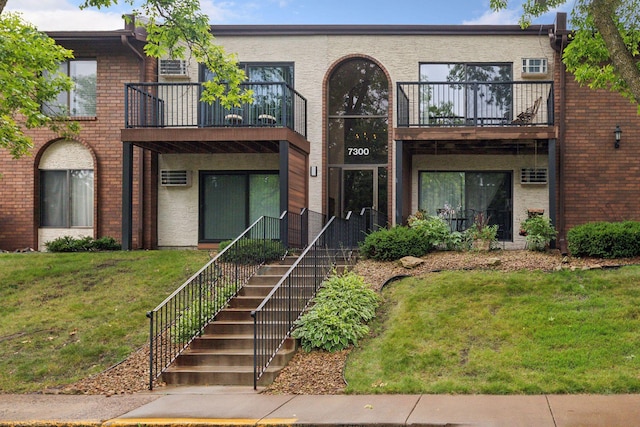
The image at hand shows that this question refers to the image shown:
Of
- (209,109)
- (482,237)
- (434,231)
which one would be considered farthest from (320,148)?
(482,237)

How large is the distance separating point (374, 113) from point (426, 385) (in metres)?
10.2

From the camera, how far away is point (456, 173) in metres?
17.3

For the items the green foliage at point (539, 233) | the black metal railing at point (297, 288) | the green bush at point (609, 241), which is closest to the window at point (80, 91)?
the black metal railing at point (297, 288)

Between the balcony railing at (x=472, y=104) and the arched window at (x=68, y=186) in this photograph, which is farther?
the arched window at (x=68, y=186)

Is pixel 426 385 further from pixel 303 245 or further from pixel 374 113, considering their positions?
pixel 374 113

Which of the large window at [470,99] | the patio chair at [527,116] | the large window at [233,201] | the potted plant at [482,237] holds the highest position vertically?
the large window at [470,99]

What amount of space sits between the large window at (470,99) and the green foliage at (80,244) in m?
8.19

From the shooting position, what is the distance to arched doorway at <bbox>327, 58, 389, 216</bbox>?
17281 millimetres

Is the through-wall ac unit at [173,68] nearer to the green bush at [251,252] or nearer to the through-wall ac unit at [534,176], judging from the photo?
the green bush at [251,252]

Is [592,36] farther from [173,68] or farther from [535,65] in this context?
[173,68]

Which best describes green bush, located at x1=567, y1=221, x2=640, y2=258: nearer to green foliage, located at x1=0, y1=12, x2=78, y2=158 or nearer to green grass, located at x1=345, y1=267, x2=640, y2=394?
green grass, located at x1=345, y1=267, x2=640, y2=394

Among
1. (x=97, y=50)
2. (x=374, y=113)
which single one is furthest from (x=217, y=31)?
(x=374, y=113)

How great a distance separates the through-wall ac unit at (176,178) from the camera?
56.3ft

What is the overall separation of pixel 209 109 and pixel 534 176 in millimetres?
8094
